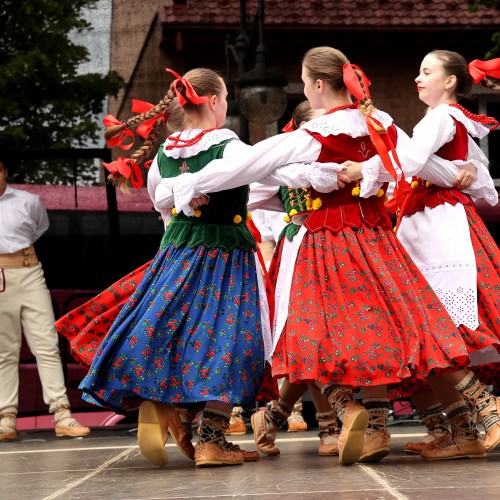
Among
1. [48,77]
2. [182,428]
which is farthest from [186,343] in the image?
[48,77]

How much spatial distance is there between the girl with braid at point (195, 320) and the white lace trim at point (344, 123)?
18 centimetres

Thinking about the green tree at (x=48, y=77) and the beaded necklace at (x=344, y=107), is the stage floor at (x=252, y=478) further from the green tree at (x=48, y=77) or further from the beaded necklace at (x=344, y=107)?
the green tree at (x=48, y=77)

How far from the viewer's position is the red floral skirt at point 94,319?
18.7 feet

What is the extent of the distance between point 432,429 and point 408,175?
1219 millimetres

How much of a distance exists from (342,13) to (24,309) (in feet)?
27.5

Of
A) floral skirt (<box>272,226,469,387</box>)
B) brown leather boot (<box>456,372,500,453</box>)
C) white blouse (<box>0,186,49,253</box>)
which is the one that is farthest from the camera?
white blouse (<box>0,186,49,253</box>)

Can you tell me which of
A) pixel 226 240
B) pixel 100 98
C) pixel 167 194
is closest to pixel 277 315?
pixel 226 240

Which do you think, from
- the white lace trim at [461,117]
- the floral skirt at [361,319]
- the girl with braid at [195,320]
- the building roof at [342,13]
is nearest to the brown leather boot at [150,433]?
the girl with braid at [195,320]

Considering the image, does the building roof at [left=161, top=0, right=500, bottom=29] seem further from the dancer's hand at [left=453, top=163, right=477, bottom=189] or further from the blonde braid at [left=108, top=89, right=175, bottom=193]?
the dancer's hand at [left=453, top=163, right=477, bottom=189]

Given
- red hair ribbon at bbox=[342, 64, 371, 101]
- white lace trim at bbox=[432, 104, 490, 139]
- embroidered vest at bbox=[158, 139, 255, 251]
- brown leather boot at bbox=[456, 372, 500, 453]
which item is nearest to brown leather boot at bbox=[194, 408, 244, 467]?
embroidered vest at bbox=[158, 139, 255, 251]

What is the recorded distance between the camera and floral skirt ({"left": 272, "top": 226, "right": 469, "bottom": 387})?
16.2 ft

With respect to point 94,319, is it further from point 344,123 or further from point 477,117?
point 477,117

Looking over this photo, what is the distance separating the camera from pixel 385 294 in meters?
5.09

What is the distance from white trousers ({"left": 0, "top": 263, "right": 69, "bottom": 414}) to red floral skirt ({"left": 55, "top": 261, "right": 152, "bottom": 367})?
7.49 ft
